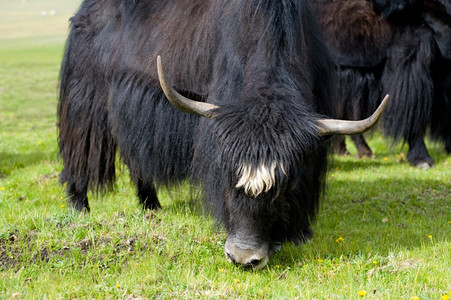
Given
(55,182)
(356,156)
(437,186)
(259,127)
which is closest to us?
(259,127)

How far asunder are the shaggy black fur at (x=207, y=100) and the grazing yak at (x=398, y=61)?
3342 millimetres

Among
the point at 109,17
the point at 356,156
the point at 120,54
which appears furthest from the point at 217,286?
the point at 356,156

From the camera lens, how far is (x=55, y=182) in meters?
6.07

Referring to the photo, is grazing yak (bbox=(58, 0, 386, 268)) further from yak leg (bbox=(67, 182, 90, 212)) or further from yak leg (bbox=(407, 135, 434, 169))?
yak leg (bbox=(407, 135, 434, 169))

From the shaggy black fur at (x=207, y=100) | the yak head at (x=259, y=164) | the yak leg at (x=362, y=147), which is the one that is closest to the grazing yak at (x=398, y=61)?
the yak leg at (x=362, y=147)

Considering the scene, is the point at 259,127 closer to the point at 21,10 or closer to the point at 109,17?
the point at 109,17

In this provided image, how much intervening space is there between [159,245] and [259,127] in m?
1.12

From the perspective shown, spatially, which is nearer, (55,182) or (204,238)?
(204,238)

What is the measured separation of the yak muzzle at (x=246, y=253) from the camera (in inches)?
125

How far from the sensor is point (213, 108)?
3354 millimetres

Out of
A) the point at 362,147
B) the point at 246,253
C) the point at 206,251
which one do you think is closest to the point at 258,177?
the point at 246,253

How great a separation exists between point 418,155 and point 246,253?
15.4ft

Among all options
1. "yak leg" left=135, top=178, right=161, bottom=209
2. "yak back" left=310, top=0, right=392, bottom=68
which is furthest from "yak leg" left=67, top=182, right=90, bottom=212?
"yak back" left=310, top=0, right=392, bottom=68

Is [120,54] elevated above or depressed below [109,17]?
below
